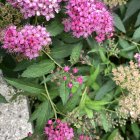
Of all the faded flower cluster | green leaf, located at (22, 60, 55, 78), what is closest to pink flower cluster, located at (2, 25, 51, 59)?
green leaf, located at (22, 60, 55, 78)

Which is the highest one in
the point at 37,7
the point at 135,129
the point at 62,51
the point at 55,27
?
the point at 37,7

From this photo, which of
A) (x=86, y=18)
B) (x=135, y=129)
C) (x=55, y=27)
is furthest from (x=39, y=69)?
(x=135, y=129)

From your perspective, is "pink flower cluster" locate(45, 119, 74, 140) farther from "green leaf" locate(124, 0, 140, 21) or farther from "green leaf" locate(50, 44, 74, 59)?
"green leaf" locate(124, 0, 140, 21)

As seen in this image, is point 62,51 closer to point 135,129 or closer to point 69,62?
point 69,62

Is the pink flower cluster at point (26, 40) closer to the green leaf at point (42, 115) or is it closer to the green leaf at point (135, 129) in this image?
the green leaf at point (42, 115)

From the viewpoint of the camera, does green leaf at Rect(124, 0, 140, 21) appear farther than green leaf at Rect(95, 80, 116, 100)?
Yes

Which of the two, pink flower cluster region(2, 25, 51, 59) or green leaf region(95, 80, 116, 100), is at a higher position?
pink flower cluster region(2, 25, 51, 59)

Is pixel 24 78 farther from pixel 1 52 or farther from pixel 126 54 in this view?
pixel 126 54
